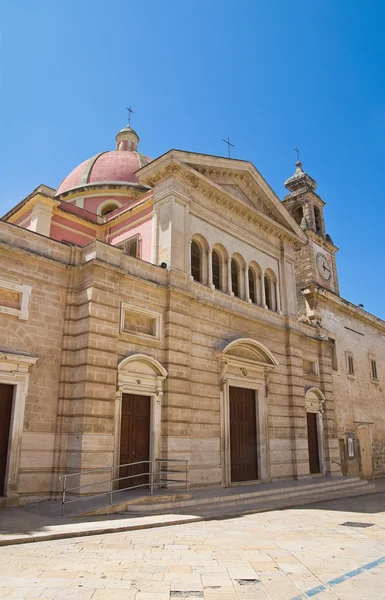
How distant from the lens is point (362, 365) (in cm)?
2761

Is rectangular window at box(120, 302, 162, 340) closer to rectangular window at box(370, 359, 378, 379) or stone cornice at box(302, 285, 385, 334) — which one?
stone cornice at box(302, 285, 385, 334)

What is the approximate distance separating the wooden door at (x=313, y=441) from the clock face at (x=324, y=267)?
939cm

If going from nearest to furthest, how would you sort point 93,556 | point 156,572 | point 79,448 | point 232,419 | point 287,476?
point 156,572 < point 93,556 < point 79,448 < point 232,419 < point 287,476

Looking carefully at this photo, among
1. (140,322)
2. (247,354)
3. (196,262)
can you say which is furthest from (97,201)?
(247,354)

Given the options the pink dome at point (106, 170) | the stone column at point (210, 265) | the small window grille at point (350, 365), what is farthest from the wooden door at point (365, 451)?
the pink dome at point (106, 170)

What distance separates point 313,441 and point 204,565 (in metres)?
16.1

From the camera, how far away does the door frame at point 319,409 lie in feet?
69.2

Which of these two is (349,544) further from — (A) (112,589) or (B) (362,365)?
(B) (362,365)

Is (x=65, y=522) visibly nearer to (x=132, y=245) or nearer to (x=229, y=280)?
(x=132, y=245)

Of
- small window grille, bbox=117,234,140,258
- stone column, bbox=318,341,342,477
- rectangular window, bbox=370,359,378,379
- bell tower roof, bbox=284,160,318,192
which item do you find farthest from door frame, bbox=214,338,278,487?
bell tower roof, bbox=284,160,318,192

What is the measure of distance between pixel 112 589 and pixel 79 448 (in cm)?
651

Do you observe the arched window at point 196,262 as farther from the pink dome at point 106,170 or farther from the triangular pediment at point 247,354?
the pink dome at point 106,170

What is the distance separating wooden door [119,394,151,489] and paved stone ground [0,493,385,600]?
12.5 ft

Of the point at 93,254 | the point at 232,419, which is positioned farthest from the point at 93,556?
the point at 232,419
